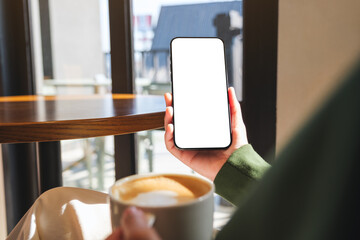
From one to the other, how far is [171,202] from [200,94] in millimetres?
342

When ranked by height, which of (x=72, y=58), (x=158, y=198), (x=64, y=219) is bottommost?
(x=64, y=219)

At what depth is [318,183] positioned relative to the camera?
0.14 m

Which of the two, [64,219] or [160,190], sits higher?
[160,190]

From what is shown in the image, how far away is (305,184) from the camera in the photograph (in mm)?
147

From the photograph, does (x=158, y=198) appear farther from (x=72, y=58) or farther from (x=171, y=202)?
(x=72, y=58)

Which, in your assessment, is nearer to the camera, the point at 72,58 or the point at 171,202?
the point at 171,202

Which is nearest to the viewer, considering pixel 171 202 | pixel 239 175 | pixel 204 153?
pixel 171 202

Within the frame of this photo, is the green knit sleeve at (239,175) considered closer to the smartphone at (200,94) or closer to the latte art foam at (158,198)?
the smartphone at (200,94)

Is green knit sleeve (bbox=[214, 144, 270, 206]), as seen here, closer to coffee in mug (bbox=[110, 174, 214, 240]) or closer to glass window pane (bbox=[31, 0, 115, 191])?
coffee in mug (bbox=[110, 174, 214, 240])

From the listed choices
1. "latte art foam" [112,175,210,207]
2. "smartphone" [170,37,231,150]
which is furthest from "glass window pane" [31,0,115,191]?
"latte art foam" [112,175,210,207]

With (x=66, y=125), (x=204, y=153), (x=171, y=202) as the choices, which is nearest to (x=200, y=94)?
(x=204, y=153)

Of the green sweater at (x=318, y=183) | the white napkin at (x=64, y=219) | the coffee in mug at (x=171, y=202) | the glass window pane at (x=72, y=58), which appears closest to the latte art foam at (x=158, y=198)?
the coffee in mug at (x=171, y=202)

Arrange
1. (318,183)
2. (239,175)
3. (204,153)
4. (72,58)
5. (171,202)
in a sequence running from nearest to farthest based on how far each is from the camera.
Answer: (318,183), (171,202), (239,175), (204,153), (72,58)

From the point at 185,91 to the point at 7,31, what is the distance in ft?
4.08
